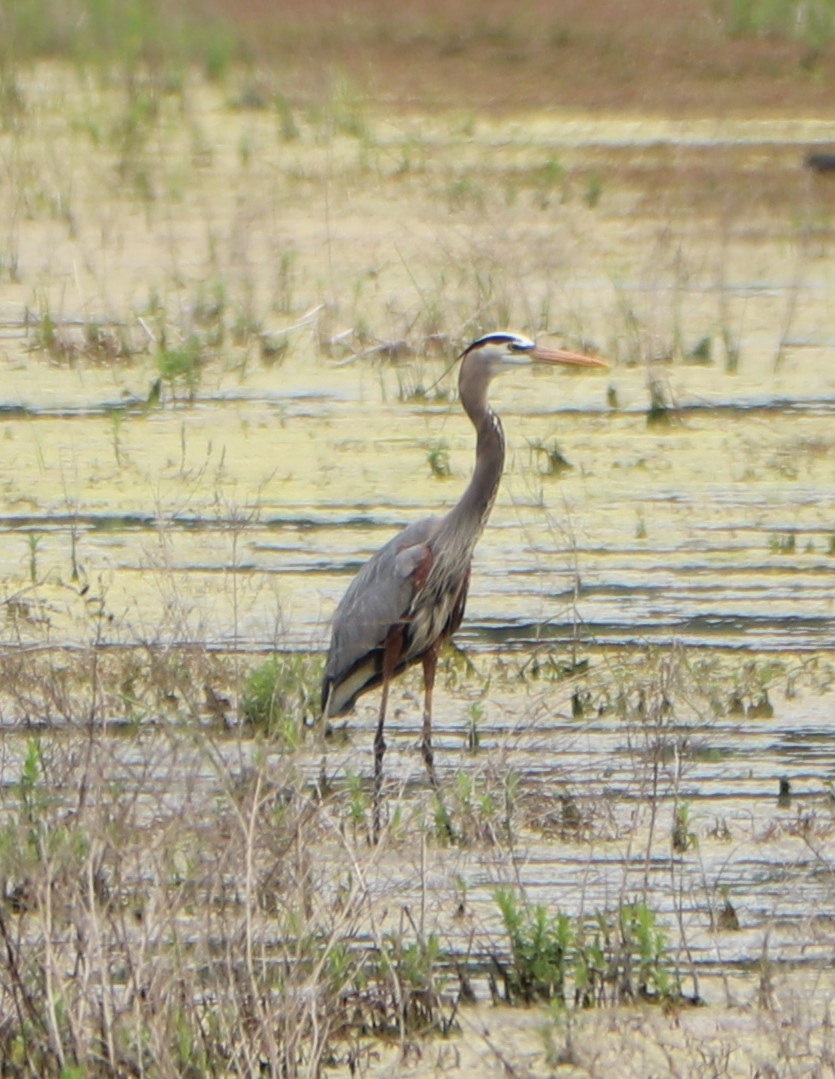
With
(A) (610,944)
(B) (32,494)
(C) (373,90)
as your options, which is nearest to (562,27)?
(C) (373,90)

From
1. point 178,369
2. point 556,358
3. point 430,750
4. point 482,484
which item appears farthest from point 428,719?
point 178,369

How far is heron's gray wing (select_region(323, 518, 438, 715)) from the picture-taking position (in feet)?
19.0

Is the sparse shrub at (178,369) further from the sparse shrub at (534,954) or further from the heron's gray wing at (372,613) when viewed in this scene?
the sparse shrub at (534,954)

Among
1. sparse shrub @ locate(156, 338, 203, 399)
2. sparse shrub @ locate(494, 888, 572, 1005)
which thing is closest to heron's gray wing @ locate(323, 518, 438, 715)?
sparse shrub @ locate(494, 888, 572, 1005)

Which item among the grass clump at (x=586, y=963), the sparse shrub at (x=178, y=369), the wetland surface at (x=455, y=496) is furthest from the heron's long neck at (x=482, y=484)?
the sparse shrub at (x=178, y=369)

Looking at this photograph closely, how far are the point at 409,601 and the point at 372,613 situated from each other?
101mm

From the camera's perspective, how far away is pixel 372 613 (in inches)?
229

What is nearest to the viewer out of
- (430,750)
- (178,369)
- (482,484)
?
(430,750)

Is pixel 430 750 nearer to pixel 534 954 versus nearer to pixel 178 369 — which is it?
pixel 534 954

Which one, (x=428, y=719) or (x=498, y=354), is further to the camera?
(x=498, y=354)

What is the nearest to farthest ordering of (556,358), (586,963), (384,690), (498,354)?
1. (586,963)
2. (384,690)
3. (498,354)
4. (556,358)

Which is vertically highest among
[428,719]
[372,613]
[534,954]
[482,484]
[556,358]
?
[556,358]

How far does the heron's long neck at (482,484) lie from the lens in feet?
19.3

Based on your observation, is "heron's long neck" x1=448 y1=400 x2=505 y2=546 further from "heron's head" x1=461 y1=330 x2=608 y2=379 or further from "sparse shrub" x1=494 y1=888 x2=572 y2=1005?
"sparse shrub" x1=494 y1=888 x2=572 y2=1005
